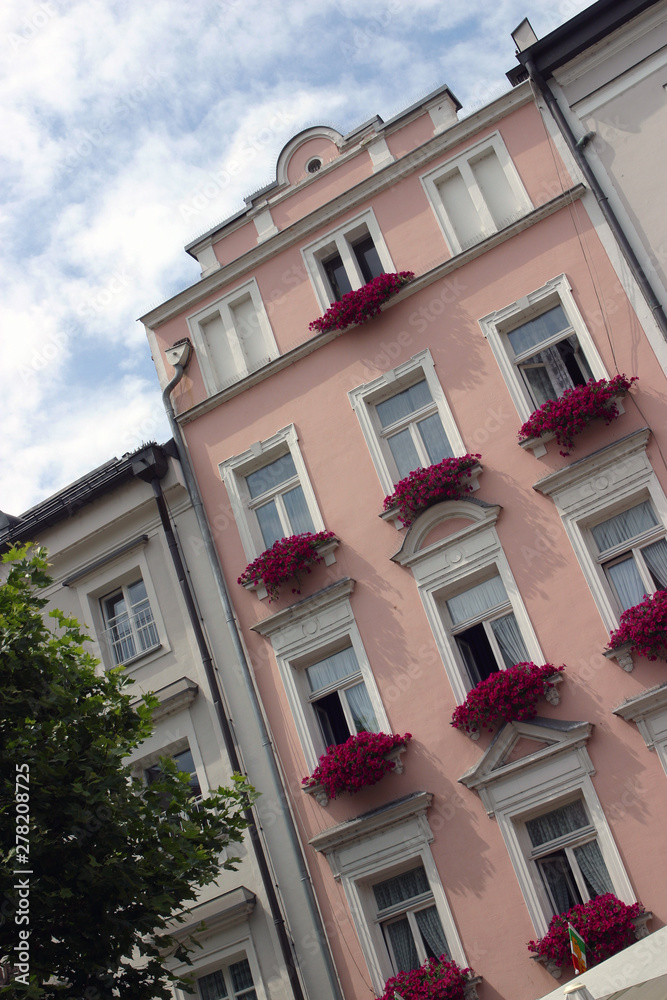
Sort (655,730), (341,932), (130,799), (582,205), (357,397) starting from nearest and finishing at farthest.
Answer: (130,799) → (655,730) → (341,932) → (582,205) → (357,397)

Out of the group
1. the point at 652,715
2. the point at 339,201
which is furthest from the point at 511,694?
the point at 339,201

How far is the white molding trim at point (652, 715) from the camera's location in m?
Answer: 13.4

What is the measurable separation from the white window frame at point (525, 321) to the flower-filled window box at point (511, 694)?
13.2 feet

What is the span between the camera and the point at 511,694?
14.2 meters

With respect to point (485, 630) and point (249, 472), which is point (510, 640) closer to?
point (485, 630)

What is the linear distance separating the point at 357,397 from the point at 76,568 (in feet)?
21.8

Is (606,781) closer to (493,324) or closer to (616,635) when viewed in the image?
(616,635)

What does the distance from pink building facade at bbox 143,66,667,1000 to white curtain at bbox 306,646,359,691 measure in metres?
0.04

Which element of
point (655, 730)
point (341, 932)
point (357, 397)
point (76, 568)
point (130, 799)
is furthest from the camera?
point (76, 568)

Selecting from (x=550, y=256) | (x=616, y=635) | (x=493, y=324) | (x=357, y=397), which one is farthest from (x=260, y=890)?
(x=550, y=256)

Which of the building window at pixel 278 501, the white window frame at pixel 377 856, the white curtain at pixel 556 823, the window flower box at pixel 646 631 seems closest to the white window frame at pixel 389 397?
the building window at pixel 278 501

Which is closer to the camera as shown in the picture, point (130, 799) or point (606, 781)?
point (130, 799)

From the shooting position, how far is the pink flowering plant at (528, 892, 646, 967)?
12.7 metres

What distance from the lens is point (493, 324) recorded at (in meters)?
16.6
